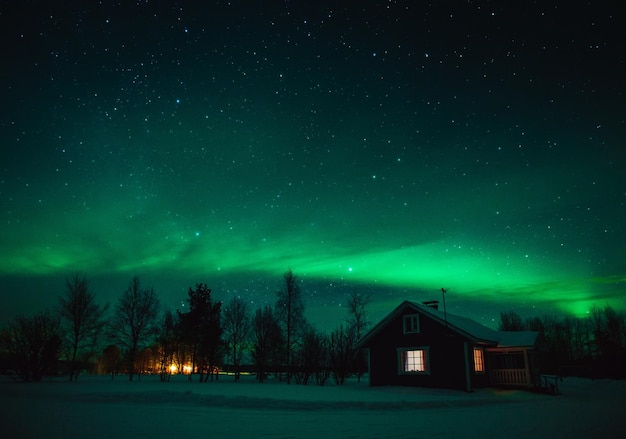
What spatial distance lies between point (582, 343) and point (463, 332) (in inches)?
3365

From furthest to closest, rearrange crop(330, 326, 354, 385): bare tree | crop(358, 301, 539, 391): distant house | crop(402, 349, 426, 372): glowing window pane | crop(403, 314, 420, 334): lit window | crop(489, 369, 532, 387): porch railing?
crop(330, 326, 354, 385): bare tree, crop(403, 314, 420, 334): lit window, crop(402, 349, 426, 372): glowing window pane, crop(489, 369, 532, 387): porch railing, crop(358, 301, 539, 391): distant house

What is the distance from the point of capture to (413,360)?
2834 centimetres

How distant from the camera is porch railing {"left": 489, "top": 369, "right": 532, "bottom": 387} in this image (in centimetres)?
2704

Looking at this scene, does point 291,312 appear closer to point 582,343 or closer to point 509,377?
point 509,377

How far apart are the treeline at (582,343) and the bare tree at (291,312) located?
35478mm

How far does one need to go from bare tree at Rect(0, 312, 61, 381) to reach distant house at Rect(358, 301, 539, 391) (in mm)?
33047

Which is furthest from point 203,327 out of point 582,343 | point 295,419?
point 582,343

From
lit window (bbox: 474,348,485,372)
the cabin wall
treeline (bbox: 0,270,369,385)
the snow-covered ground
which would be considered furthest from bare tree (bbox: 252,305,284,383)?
the snow-covered ground

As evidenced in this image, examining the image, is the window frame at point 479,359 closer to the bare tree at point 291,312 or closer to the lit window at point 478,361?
the lit window at point 478,361

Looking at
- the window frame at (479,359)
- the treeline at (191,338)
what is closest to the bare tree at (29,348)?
the treeline at (191,338)

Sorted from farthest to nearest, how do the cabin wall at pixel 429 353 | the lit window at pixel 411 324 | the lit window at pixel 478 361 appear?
1. the lit window at pixel 411 324
2. the lit window at pixel 478 361
3. the cabin wall at pixel 429 353

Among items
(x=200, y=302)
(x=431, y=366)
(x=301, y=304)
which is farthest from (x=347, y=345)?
(x=200, y=302)

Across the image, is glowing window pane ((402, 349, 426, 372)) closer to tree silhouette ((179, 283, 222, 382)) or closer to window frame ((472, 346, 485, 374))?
window frame ((472, 346, 485, 374))

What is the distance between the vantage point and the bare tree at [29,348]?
132ft
